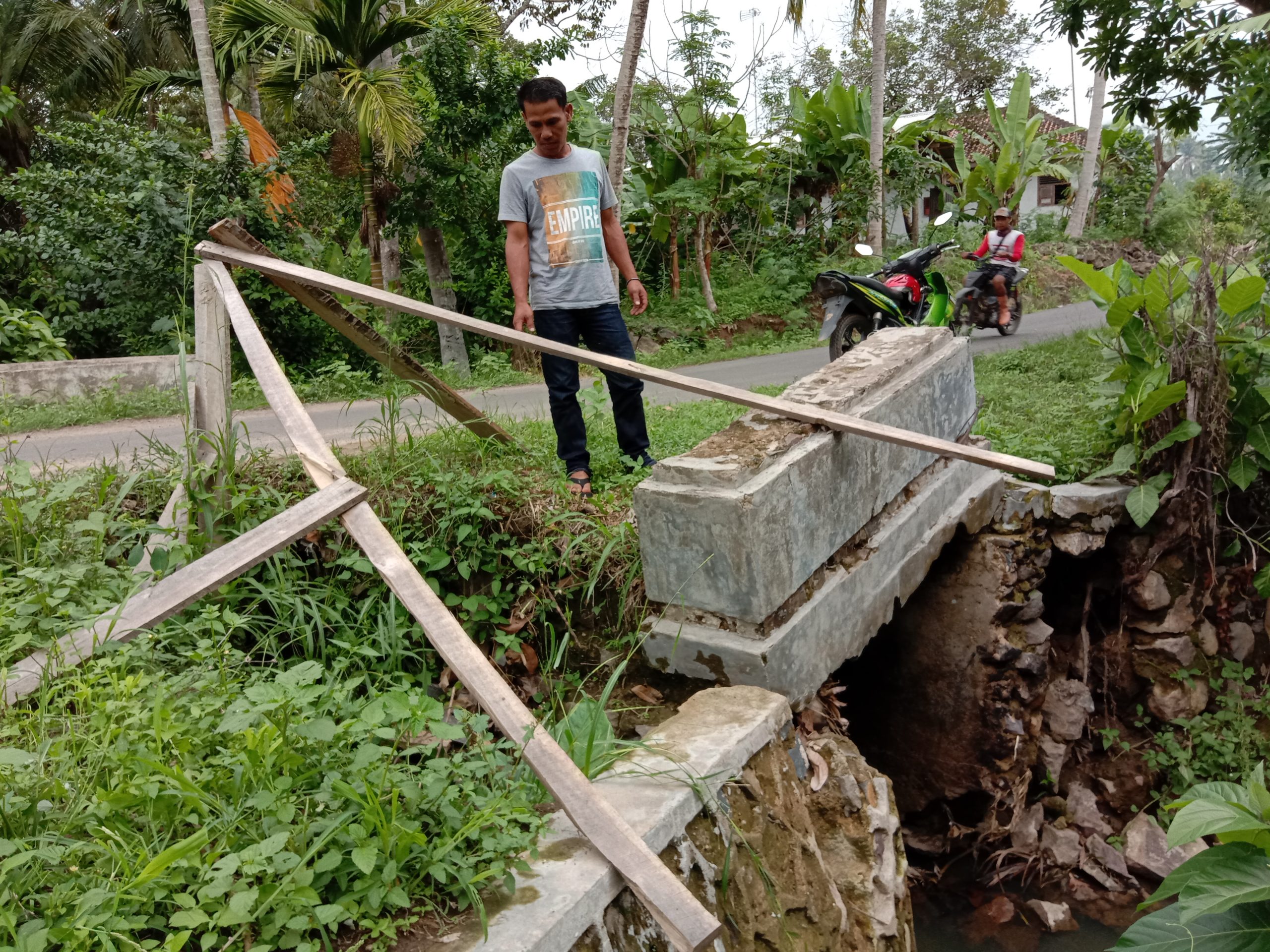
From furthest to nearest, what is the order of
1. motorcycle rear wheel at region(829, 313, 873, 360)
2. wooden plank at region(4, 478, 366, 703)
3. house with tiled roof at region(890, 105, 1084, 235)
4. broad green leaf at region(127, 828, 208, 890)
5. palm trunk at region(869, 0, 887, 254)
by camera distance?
house with tiled roof at region(890, 105, 1084, 235), palm trunk at region(869, 0, 887, 254), motorcycle rear wheel at region(829, 313, 873, 360), wooden plank at region(4, 478, 366, 703), broad green leaf at region(127, 828, 208, 890)

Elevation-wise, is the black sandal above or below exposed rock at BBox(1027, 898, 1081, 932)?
above

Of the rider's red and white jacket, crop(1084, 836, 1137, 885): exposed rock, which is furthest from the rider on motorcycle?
crop(1084, 836, 1137, 885): exposed rock

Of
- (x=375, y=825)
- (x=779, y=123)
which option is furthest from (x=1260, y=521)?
(x=779, y=123)


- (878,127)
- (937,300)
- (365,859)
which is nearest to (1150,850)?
(365,859)

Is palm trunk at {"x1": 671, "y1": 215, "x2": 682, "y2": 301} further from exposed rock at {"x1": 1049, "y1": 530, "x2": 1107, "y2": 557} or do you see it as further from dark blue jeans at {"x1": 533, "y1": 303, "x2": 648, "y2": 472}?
dark blue jeans at {"x1": 533, "y1": 303, "x2": 648, "y2": 472}

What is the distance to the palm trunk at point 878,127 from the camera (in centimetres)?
1369

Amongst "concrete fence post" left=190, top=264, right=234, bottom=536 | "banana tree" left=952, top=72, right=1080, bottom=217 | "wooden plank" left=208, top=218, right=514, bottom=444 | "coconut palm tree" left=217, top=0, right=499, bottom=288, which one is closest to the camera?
"concrete fence post" left=190, top=264, right=234, bottom=536

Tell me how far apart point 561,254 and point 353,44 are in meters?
7.08

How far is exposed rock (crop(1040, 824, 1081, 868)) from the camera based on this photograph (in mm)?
4281

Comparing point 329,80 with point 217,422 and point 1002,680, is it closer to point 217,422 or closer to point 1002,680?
point 217,422

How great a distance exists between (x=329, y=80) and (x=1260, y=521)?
13.8 metres

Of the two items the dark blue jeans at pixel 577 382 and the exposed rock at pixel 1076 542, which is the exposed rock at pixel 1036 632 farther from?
the dark blue jeans at pixel 577 382

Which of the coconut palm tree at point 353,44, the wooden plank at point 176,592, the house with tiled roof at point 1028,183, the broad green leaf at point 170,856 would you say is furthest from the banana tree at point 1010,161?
the broad green leaf at point 170,856

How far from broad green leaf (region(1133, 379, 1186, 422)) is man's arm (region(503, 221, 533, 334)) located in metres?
3.05
